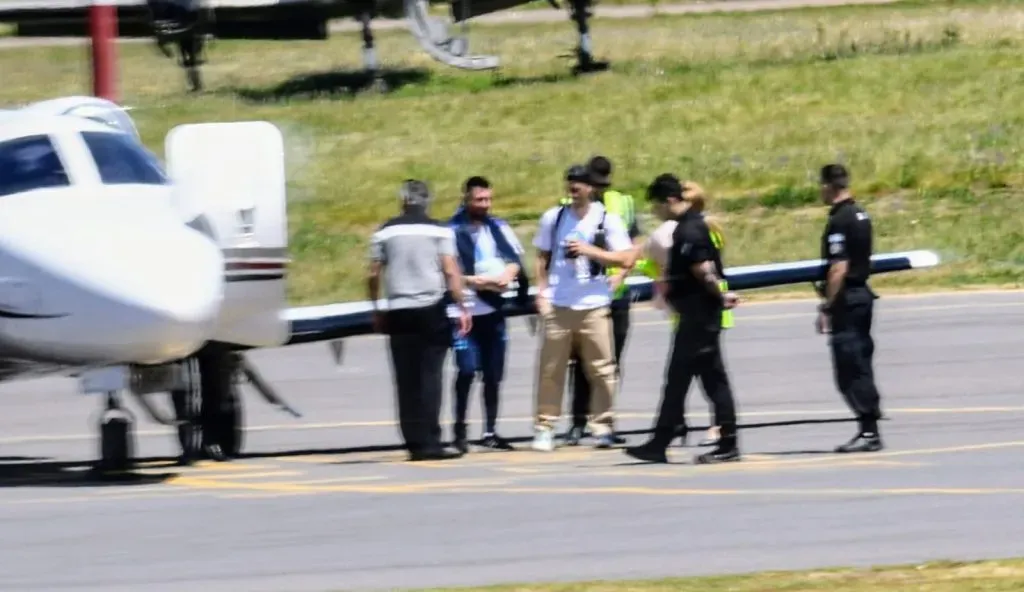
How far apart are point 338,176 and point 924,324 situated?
14894 mm

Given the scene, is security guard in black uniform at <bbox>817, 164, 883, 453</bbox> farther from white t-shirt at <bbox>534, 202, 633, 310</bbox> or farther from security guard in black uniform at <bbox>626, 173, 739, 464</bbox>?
white t-shirt at <bbox>534, 202, 633, 310</bbox>

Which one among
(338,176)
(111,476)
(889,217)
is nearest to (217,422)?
(111,476)

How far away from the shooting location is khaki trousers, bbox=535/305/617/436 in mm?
14070

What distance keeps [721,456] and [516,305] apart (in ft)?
7.52

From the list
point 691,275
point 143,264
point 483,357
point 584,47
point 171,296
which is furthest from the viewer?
point 584,47

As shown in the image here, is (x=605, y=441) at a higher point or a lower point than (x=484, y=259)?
lower

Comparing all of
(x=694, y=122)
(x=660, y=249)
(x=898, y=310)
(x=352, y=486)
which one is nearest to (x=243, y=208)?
(x=352, y=486)

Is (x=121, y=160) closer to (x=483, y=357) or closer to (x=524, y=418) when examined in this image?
(x=483, y=357)

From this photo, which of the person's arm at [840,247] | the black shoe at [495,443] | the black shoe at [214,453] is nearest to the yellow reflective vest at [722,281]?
the person's arm at [840,247]

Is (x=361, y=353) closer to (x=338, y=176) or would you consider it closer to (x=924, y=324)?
(x=924, y=324)

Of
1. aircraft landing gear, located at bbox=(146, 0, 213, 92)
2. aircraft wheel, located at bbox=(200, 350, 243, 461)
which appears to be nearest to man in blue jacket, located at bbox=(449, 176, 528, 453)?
aircraft wheel, located at bbox=(200, 350, 243, 461)

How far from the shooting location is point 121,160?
13.8m

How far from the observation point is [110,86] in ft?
60.0

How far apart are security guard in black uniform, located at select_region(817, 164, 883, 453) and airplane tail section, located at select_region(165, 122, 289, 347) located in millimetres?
3689
